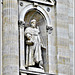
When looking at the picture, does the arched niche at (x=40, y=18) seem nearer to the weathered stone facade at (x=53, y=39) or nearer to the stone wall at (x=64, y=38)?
the weathered stone facade at (x=53, y=39)

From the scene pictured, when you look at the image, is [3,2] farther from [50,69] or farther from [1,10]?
[50,69]

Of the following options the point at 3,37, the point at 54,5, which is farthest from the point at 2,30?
the point at 54,5

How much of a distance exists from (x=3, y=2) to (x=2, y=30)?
1369mm

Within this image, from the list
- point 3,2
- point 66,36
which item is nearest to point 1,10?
point 3,2

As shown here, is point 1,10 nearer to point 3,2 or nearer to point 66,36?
point 3,2

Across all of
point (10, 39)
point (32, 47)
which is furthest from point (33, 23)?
point (10, 39)

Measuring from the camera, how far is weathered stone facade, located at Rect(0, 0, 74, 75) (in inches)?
1781

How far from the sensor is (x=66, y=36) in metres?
47.1

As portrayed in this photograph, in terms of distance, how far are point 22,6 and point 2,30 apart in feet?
5.38

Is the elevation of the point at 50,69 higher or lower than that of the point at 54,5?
lower

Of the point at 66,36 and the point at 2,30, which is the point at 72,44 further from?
the point at 2,30

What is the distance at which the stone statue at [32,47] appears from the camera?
46188mm

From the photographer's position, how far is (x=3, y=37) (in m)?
45.5

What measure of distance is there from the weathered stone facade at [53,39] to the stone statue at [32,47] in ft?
1.81
